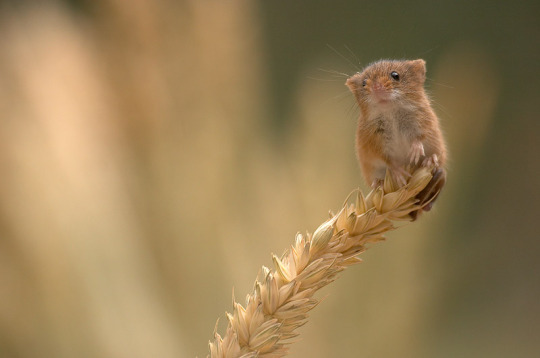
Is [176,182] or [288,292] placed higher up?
[288,292]

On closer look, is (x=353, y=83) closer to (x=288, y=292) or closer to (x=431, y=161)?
(x=431, y=161)

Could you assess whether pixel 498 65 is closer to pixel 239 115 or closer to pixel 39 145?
pixel 239 115

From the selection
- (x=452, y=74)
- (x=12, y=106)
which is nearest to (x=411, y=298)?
(x=452, y=74)

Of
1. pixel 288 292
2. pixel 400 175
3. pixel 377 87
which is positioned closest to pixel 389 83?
pixel 377 87

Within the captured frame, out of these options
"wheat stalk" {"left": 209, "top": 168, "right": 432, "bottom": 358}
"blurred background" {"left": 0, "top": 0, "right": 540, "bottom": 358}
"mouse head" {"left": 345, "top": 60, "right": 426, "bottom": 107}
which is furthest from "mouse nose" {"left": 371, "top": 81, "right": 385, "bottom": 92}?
"blurred background" {"left": 0, "top": 0, "right": 540, "bottom": 358}

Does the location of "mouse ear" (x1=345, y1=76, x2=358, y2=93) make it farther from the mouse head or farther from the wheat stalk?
the wheat stalk

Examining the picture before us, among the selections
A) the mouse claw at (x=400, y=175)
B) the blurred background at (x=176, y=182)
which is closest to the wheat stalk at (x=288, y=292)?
the mouse claw at (x=400, y=175)

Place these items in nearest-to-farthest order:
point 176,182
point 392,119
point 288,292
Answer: point 288,292, point 392,119, point 176,182

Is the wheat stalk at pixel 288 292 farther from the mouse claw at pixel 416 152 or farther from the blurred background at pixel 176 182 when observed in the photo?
the blurred background at pixel 176 182
